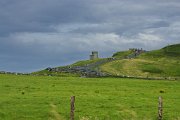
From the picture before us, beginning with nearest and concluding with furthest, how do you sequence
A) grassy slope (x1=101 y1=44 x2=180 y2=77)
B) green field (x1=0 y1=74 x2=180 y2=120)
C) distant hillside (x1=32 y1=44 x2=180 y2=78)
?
green field (x1=0 y1=74 x2=180 y2=120)
distant hillside (x1=32 y1=44 x2=180 y2=78)
grassy slope (x1=101 y1=44 x2=180 y2=77)

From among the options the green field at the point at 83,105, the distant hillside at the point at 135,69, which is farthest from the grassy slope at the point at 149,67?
the green field at the point at 83,105

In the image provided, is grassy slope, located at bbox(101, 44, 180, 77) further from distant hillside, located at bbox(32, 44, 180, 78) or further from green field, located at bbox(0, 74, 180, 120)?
green field, located at bbox(0, 74, 180, 120)

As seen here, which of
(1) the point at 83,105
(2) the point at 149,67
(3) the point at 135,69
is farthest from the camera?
(2) the point at 149,67

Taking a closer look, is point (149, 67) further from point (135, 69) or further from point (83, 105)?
point (83, 105)

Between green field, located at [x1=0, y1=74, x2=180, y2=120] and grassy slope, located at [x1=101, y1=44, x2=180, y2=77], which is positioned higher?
grassy slope, located at [x1=101, y1=44, x2=180, y2=77]

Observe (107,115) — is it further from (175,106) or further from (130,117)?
(175,106)

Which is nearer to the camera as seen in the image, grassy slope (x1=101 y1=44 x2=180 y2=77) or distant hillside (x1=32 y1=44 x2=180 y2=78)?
distant hillside (x1=32 y1=44 x2=180 y2=78)

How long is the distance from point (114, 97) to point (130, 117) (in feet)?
42.3

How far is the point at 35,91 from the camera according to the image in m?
62.8

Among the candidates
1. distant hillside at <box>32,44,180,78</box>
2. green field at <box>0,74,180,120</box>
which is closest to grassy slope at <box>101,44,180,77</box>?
distant hillside at <box>32,44,180,78</box>

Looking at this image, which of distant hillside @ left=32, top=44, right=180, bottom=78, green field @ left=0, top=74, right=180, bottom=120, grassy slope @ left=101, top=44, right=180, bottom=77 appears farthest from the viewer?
grassy slope @ left=101, top=44, right=180, bottom=77

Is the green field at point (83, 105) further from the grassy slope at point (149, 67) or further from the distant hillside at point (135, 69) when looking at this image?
the grassy slope at point (149, 67)

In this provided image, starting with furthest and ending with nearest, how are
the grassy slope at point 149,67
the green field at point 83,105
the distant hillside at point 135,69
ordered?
the grassy slope at point 149,67 < the distant hillside at point 135,69 < the green field at point 83,105

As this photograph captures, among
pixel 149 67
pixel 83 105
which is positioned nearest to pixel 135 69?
pixel 149 67
